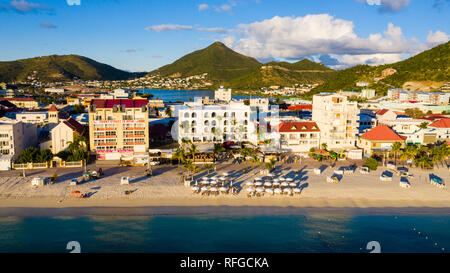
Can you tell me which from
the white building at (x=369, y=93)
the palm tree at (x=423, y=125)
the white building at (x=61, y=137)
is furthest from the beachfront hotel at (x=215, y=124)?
the white building at (x=369, y=93)

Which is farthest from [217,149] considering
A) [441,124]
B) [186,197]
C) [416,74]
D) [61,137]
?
[416,74]

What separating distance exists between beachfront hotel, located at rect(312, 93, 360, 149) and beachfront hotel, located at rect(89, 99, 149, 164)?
1161 inches

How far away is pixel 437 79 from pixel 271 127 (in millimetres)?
139916

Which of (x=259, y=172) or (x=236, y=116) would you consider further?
(x=236, y=116)

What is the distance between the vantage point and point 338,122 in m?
53.2

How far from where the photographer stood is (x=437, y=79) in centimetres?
15412

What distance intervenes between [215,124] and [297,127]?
1377 centimetres

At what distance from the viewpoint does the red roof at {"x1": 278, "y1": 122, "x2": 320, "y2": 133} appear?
173 ft

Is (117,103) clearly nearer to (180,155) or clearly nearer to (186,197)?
(180,155)

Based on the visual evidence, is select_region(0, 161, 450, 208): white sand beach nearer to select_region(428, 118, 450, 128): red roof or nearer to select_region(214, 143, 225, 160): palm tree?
select_region(214, 143, 225, 160): palm tree

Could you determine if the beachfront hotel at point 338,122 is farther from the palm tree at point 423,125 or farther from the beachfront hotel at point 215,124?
the palm tree at point 423,125

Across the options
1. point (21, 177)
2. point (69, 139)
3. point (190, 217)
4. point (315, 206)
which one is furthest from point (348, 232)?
point (69, 139)

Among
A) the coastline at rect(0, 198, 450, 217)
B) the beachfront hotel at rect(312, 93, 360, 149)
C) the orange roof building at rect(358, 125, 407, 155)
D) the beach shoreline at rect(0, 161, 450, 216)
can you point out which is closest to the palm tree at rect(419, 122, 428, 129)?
the orange roof building at rect(358, 125, 407, 155)
